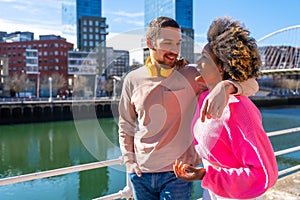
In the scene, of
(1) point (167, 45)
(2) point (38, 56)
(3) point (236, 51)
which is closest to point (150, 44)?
(1) point (167, 45)

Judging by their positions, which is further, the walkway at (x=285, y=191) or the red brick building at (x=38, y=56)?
the red brick building at (x=38, y=56)

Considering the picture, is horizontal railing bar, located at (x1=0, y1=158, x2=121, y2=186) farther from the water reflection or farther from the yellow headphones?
the water reflection

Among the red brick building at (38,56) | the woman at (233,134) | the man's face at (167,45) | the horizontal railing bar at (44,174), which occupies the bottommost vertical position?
the horizontal railing bar at (44,174)

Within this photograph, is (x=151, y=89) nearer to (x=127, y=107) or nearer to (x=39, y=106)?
(x=127, y=107)

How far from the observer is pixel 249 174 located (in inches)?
33.8

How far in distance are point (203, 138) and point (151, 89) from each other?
0.27m

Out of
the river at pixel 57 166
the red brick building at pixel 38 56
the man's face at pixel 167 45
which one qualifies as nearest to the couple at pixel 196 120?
the man's face at pixel 167 45

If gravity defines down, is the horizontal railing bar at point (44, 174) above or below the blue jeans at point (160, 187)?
below

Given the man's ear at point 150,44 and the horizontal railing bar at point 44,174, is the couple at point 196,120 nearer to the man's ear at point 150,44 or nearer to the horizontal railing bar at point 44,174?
the man's ear at point 150,44

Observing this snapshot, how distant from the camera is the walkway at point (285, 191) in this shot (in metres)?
2.13

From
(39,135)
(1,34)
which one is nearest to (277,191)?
(39,135)

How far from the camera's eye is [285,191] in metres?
2.22

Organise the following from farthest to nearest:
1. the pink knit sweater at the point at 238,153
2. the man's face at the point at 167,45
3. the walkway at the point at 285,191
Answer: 1. the walkway at the point at 285,191
2. the man's face at the point at 167,45
3. the pink knit sweater at the point at 238,153

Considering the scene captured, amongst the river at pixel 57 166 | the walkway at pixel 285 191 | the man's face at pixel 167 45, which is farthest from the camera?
the river at pixel 57 166
